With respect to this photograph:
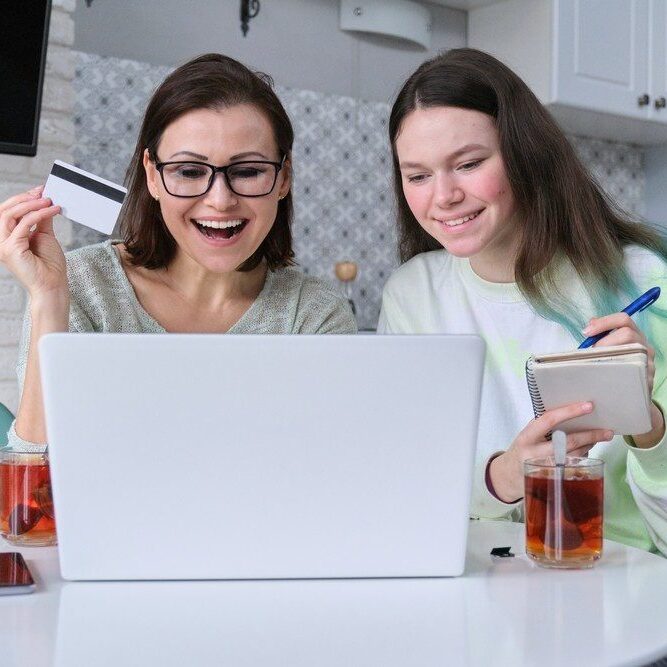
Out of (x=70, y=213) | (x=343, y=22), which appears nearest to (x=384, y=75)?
(x=343, y=22)

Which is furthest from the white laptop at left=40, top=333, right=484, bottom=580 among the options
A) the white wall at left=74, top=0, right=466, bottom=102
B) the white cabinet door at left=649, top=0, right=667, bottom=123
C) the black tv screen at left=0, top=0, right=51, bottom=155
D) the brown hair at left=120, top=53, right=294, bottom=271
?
the white cabinet door at left=649, top=0, right=667, bottom=123

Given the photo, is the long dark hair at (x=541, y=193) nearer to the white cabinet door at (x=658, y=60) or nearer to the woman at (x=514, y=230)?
the woman at (x=514, y=230)

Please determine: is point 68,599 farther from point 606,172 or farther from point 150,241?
point 606,172

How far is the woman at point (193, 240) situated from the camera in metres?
1.42

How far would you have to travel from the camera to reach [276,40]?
11.4 feet

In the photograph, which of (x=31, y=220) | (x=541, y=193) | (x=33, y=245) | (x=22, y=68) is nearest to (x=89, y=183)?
(x=31, y=220)

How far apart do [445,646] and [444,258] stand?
1.13m

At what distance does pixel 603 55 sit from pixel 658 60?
13.6 inches

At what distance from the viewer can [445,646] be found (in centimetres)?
70

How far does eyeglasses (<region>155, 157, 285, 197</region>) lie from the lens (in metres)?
1.51

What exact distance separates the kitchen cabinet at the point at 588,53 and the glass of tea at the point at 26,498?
9.73 feet

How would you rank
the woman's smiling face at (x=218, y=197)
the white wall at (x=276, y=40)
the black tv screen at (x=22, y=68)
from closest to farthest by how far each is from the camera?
the woman's smiling face at (x=218, y=197) → the black tv screen at (x=22, y=68) → the white wall at (x=276, y=40)

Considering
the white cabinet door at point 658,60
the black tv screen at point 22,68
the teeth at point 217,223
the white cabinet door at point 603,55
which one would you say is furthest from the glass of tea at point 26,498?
the white cabinet door at point 658,60

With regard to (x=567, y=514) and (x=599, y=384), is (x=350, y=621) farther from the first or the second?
(x=599, y=384)
